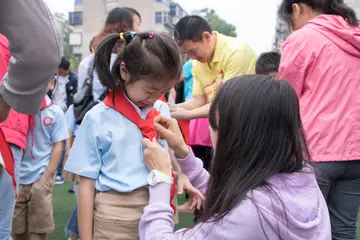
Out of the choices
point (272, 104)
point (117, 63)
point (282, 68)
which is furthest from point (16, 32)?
point (282, 68)

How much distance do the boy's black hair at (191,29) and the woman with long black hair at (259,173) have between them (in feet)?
6.52

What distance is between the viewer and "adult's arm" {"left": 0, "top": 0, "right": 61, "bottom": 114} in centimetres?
108

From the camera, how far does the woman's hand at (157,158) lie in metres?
1.65

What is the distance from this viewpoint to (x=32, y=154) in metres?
2.93

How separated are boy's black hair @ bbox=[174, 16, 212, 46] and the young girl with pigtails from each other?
1465mm

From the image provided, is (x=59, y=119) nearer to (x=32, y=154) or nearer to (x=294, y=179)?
(x=32, y=154)

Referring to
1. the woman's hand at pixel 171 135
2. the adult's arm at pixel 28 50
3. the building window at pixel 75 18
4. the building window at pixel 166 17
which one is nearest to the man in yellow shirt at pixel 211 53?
the woman's hand at pixel 171 135

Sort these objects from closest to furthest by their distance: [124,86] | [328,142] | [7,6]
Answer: [7,6], [124,86], [328,142]

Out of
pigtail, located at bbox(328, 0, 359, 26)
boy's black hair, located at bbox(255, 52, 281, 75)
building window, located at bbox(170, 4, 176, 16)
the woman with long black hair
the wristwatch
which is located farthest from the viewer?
building window, located at bbox(170, 4, 176, 16)

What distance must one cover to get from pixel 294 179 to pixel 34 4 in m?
0.87

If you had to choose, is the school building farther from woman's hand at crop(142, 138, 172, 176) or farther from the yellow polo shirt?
woman's hand at crop(142, 138, 172, 176)

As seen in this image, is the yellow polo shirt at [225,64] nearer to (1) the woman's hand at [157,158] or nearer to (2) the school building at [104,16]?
(1) the woman's hand at [157,158]

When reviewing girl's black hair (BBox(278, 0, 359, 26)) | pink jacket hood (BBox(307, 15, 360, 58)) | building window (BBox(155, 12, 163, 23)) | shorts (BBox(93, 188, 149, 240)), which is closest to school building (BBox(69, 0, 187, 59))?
building window (BBox(155, 12, 163, 23))

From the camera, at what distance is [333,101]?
7.67ft
